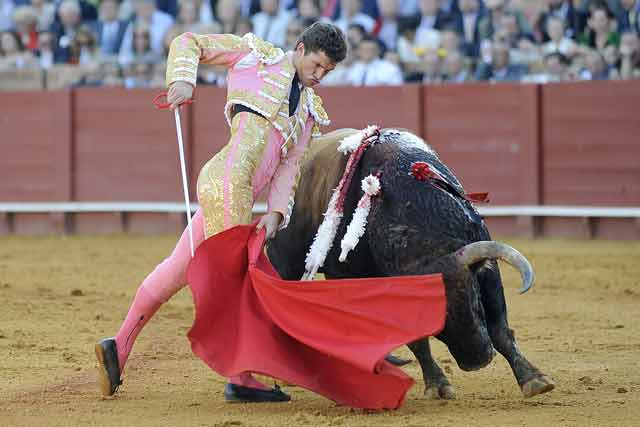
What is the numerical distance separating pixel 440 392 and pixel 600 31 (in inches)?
209

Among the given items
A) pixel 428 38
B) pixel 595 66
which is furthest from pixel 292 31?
pixel 595 66

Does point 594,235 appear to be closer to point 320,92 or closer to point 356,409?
point 320,92

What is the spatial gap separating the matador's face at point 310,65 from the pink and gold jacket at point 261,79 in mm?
37

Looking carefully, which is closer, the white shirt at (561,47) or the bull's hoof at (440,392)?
the bull's hoof at (440,392)

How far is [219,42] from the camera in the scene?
3910 mm

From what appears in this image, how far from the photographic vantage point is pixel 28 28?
10875 mm

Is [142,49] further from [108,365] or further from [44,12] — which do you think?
[108,365]

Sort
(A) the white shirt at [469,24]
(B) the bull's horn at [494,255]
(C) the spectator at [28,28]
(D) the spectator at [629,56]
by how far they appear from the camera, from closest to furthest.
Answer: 1. (B) the bull's horn at [494,255]
2. (D) the spectator at [629,56]
3. (A) the white shirt at [469,24]
4. (C) the spectator at [28,28]

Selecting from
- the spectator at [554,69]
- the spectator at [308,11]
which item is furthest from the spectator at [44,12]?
the spectator at [554,69]

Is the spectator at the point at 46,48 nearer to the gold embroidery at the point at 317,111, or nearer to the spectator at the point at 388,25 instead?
the spectator at the point at 388,25

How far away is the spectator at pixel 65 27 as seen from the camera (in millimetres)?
10648

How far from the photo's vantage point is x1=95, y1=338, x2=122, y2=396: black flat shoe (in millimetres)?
3850

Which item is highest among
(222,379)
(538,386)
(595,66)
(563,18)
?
(563,18)

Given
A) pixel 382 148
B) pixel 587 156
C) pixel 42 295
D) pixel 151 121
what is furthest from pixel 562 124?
pixel 382 148
